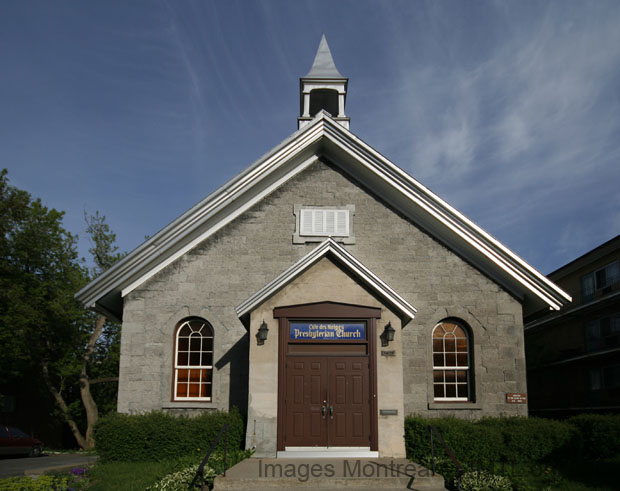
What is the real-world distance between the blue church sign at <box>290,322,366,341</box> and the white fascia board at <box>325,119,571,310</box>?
4086 millimetres

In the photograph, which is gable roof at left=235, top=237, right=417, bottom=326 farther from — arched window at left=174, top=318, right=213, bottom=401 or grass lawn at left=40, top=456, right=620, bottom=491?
grass lawn at left=40, top=456, right=620, bottom=491

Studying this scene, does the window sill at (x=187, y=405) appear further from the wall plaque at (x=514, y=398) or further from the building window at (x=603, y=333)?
the building window at (x=603, y=333)

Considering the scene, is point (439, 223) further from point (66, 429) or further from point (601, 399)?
point (66, 429)

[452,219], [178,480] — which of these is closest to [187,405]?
[178,480]

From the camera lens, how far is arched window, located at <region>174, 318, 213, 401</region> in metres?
14.9

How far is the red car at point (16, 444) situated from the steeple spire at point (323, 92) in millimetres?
19610

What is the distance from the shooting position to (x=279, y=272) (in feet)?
50.7

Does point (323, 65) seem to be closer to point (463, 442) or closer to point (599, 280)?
point (463, 442)

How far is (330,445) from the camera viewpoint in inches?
504

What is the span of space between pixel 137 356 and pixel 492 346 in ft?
30.5

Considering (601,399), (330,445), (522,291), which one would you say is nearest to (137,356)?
(330,445)

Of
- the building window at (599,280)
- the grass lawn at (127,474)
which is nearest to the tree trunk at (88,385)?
the grass lawn at (127,474)

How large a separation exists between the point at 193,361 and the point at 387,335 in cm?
530

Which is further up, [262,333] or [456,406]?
[262,333]
